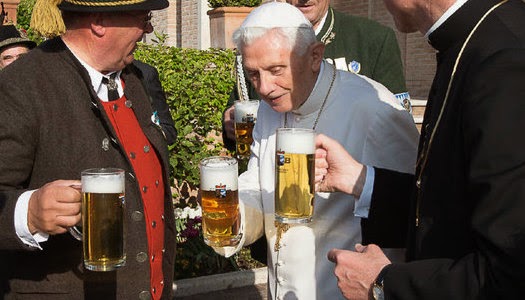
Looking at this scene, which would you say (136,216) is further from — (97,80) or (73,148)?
(97,80)

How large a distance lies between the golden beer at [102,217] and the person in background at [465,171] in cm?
73

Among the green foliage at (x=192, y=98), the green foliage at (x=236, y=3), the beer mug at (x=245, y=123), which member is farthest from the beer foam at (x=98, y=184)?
the green foliage at (x=236, y=3)

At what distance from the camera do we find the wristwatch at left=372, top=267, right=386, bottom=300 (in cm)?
211

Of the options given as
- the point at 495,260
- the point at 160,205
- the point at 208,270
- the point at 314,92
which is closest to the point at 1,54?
the point at 208,270

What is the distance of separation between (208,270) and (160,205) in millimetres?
2928

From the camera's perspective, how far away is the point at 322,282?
3.03 m

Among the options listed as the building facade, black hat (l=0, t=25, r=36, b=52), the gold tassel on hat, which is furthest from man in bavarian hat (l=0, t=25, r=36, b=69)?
the building facade

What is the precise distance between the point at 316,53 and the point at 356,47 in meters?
1.46

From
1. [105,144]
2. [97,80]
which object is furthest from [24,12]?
[105,144]

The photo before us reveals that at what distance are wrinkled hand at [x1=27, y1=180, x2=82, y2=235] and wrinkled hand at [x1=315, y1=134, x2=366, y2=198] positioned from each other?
2.86 feet

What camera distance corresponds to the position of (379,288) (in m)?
2.12

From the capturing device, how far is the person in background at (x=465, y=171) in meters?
1.75

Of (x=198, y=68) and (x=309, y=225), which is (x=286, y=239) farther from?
(x=198, y=68)

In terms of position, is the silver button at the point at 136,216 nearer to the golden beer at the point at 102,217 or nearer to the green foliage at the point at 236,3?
the golden beer at the point at 102,217
